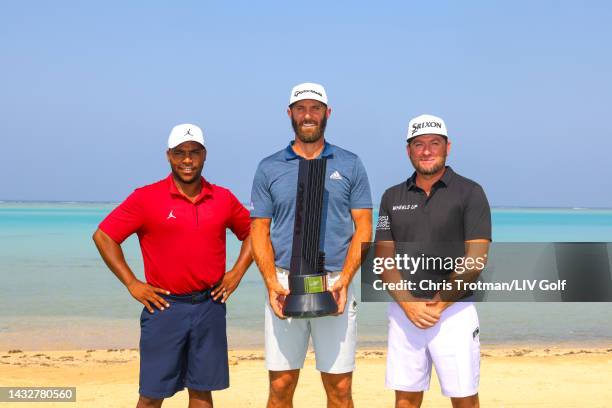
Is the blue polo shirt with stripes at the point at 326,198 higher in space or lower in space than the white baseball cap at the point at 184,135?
lower

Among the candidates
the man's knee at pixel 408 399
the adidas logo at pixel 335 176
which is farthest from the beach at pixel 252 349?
the adidas logo at pixel 335 176

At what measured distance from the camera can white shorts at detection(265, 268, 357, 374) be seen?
530cm

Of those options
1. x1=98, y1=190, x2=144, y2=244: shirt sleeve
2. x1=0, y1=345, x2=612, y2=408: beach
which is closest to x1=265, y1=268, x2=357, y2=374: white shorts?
x1=98, y1=190, x2=144, y2=244: shirt sleeve

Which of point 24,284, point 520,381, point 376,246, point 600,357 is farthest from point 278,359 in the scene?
point 24,284

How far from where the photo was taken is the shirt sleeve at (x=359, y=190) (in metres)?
5.27

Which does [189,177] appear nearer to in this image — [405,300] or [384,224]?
[384,224]

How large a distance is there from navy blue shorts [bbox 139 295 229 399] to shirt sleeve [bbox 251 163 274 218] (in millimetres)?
779

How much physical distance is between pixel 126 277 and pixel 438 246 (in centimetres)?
233

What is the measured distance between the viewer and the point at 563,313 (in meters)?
17.1

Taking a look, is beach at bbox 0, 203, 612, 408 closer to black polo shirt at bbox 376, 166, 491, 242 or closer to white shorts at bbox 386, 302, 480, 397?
white shorts at bbox 386, 302, 480, 397

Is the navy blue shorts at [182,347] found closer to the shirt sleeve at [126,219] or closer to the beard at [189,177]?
the shirt sleeve at [126,219]

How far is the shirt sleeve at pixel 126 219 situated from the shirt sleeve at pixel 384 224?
5.78ft

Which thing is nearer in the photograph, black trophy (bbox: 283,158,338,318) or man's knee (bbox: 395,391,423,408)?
black trophy (bbox: 283,158,338,318)

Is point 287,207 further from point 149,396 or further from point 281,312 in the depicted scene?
point 149,396
